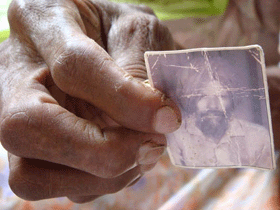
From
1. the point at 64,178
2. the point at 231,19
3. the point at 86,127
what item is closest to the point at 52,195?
the point at 64,178

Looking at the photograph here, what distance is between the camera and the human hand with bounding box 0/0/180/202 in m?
0.58

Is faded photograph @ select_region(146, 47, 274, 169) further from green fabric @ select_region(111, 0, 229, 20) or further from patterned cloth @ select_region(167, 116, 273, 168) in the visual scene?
green fabric @ select_region(111, 0, 229, 20)

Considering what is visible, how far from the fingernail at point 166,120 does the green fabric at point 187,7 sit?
2.65 ft

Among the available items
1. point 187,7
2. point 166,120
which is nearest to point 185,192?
point 166,120

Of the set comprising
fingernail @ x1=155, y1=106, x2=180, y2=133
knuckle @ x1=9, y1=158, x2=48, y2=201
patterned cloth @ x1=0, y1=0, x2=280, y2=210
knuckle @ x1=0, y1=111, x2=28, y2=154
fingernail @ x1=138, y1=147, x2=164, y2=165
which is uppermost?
fingernail @ x1=155, y1=106, x2=180, y2=133

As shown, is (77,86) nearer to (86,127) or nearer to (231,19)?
(86,127)

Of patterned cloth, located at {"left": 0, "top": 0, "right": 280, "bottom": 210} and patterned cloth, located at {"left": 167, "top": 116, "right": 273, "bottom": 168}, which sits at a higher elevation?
patterned cloth, located at {"left": 167, "top": 116, "right": 273, "bottom": 168}

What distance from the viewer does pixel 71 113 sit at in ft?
2.01

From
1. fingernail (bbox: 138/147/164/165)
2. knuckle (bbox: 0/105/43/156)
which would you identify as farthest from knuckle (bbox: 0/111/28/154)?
fingernail (bbox: 138/147/164/165)

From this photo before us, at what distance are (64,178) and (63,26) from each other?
0.29 metres

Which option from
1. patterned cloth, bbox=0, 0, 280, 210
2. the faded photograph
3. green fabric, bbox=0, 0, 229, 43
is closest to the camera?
the faded photograph

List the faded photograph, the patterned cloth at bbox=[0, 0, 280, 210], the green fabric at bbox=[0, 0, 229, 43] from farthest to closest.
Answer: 1. the green fabric at bbox=[0, 0, 229, 43]
2. the patterned cloth at bbox=[0, 0, 280, 210]
3. the faded photograph

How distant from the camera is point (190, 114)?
641mm

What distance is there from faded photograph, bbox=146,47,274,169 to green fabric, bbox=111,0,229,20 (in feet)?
2.47
